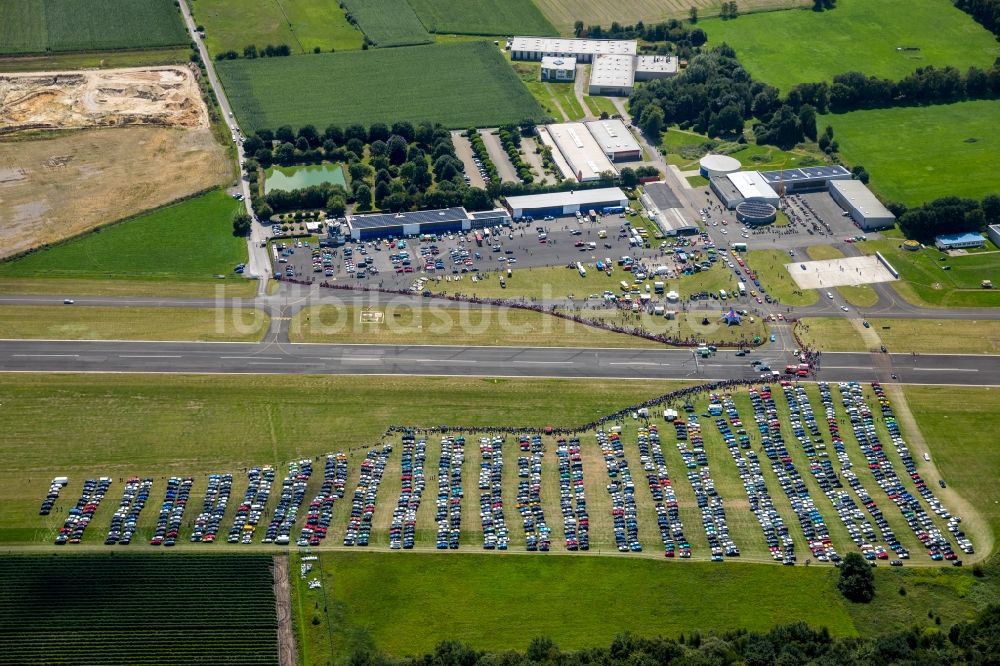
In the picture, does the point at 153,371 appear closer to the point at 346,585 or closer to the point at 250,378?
the point at 250,378

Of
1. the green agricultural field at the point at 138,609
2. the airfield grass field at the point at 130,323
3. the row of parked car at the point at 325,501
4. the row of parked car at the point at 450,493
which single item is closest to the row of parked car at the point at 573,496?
the row of parked car at the point at 450,493

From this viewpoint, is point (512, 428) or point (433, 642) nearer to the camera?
point (433, 642)

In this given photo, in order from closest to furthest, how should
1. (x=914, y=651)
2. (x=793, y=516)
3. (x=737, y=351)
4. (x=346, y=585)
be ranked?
(x=914, y=651), (x=346, y=585), (x=793, y=516), (x=737, y=351)

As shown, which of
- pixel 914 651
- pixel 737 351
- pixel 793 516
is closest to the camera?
pixel 914 651

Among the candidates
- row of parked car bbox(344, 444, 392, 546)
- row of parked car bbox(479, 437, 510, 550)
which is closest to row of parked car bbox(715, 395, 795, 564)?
row of parked car bbox(479, 437, 510, 550)

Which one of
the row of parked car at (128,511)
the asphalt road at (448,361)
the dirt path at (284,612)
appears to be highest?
the asphalt road at (448,361)

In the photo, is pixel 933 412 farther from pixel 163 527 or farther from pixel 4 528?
pixel 4 528

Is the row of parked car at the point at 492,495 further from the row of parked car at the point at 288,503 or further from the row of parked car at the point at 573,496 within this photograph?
the row of parked car at the point at 288,503

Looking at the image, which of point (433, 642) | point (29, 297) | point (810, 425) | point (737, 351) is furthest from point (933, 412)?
point (29, 297)
